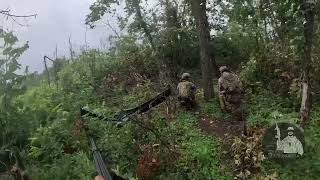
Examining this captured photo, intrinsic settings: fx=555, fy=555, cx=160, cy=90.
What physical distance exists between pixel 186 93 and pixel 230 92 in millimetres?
1497

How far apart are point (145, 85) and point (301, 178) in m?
7.99

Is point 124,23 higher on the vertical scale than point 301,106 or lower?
higher

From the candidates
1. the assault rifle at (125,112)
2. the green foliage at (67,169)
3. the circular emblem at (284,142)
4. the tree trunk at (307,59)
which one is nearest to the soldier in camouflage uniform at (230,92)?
the tree trunk at (307,59)

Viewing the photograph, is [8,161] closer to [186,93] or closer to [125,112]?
[125,112]

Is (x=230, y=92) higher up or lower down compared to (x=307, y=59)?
lower down

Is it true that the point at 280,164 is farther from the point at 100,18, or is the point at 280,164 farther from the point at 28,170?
the point at 100,18

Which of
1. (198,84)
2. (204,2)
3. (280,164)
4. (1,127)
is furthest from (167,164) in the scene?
(204,2)

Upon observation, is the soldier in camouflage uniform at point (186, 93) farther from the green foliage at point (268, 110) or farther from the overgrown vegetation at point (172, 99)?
the green foliage at point (268, 110)

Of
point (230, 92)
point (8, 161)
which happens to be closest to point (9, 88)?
point (8, 161)

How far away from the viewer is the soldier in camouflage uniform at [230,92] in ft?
51.7

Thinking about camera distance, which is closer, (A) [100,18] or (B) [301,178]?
(B) [301,178]

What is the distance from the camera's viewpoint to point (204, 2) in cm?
2084

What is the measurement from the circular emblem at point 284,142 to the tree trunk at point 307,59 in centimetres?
124

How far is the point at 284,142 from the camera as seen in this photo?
12797mm
